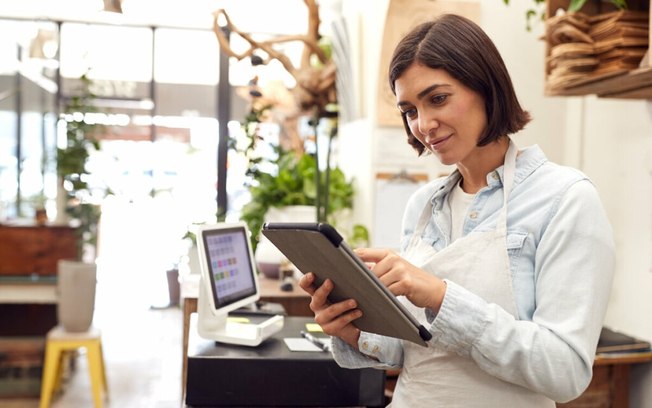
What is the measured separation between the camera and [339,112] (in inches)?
176

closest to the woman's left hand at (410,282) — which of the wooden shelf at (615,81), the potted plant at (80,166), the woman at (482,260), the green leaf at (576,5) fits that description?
the woman at (482,260)

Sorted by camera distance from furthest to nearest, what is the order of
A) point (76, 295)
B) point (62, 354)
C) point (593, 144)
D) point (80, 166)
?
point (80, 166), point (62, 354), point (76, 295), point (593, 144)

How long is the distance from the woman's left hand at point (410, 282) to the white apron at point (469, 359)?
0.12 m

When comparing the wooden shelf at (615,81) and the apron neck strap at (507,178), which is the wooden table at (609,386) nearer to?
the wooden shelf at (615,81)

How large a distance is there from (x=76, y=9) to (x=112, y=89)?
1.14 metres

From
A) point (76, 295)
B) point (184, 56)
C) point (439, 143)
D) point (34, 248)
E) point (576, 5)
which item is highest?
point (184, 56)

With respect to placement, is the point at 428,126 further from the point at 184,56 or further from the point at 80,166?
the point at 184,56

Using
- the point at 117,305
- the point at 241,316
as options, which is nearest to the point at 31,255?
the point at 241,316

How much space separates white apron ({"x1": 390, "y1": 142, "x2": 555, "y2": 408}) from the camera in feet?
3.84

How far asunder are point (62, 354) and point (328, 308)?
11.9ft

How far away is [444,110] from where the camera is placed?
1.18 metres

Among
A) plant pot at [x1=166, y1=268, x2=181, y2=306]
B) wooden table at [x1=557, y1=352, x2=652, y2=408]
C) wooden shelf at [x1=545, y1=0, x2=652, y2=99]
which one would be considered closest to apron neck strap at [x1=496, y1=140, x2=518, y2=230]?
wooden shelf at [x1=545, y1=0, x2=652, y2=99]

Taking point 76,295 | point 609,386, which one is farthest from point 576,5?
point 76,295

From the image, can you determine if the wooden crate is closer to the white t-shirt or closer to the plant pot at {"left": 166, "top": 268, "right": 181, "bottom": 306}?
the plant pot at {"left": 166, "top": 268, "right": 181, "bottom": 306}
